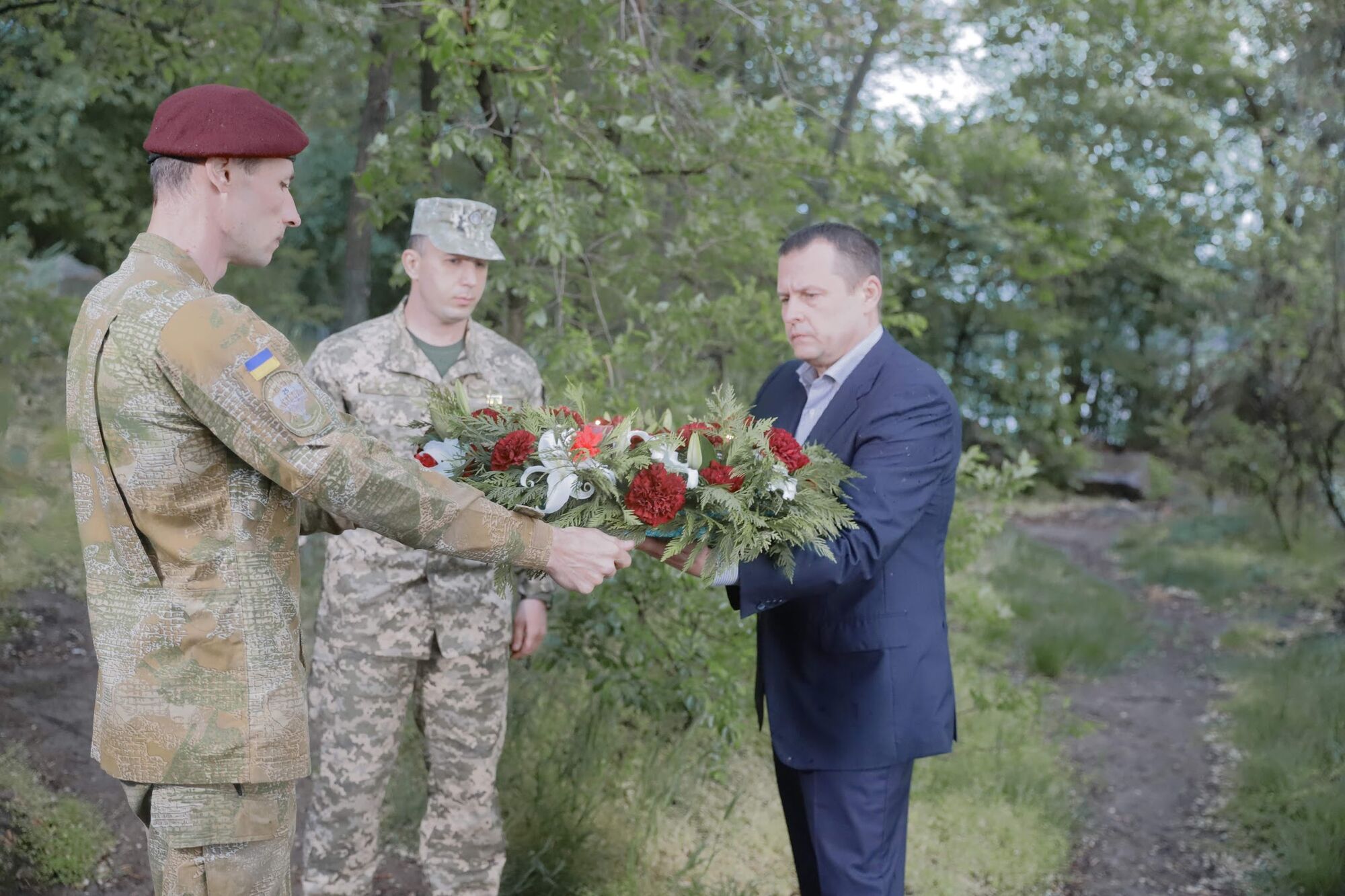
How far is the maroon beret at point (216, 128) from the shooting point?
2.23 meters

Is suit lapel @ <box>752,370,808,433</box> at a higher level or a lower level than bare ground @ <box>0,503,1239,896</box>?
higher

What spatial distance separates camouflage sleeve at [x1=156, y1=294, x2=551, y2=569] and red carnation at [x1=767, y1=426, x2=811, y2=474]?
2.56ft

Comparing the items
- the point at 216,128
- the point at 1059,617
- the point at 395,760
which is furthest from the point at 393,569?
the point at 1059,617

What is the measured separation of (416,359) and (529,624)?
3.11 feet

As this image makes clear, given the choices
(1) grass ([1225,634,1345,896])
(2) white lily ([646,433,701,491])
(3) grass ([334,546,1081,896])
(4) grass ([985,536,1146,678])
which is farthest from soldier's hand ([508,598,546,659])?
(1) grass ([1225,634,1345,896])

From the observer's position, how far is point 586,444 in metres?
2.74

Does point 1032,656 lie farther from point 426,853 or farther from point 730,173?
point 426,853

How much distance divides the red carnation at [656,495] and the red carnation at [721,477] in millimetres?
70

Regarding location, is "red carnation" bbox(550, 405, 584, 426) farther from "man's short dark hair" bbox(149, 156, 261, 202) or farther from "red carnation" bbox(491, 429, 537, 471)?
"man's short dark hair" bbox(149, 156, 261, 202)

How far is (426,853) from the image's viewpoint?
11.9 feet

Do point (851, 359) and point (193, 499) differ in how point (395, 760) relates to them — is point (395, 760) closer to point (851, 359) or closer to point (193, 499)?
point (193, 499)

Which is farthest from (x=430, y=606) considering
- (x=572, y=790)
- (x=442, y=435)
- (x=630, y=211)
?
(x=630, y=211)

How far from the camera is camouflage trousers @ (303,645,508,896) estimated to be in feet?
11.5


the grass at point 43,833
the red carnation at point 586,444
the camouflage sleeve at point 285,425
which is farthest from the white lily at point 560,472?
the grass at point 43,833
